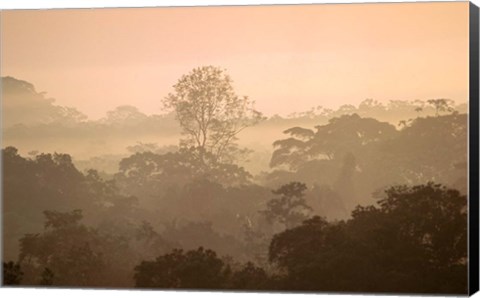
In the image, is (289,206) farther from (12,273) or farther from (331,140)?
(12,273)

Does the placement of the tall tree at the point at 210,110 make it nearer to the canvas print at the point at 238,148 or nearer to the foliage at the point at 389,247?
the canvas print at the point at 238,148

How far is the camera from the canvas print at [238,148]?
12703mm

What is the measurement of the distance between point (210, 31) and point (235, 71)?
0.45 metres

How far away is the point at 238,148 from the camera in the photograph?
13148 mm

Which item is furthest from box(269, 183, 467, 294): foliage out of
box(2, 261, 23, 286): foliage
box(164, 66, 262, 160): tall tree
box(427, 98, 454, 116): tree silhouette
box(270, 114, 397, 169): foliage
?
box(2, 261, 23, 286): foliage

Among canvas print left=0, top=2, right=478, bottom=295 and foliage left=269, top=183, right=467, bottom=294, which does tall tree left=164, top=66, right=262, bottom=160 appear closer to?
canvas print left=0, top=2, right=478, bottom=295

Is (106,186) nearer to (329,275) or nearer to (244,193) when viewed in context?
(244,193)

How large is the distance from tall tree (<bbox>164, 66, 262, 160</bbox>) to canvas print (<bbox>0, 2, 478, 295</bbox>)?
0.04ft

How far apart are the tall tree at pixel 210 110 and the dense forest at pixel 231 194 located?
0.04ft

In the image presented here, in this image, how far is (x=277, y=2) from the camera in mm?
13055

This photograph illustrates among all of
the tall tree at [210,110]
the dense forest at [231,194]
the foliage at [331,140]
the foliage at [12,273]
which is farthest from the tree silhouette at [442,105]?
the foliage at [12,273]

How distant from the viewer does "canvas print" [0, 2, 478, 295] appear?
41.7ft

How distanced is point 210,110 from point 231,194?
0.81 metres

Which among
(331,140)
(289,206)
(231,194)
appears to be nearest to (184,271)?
(231,194)
